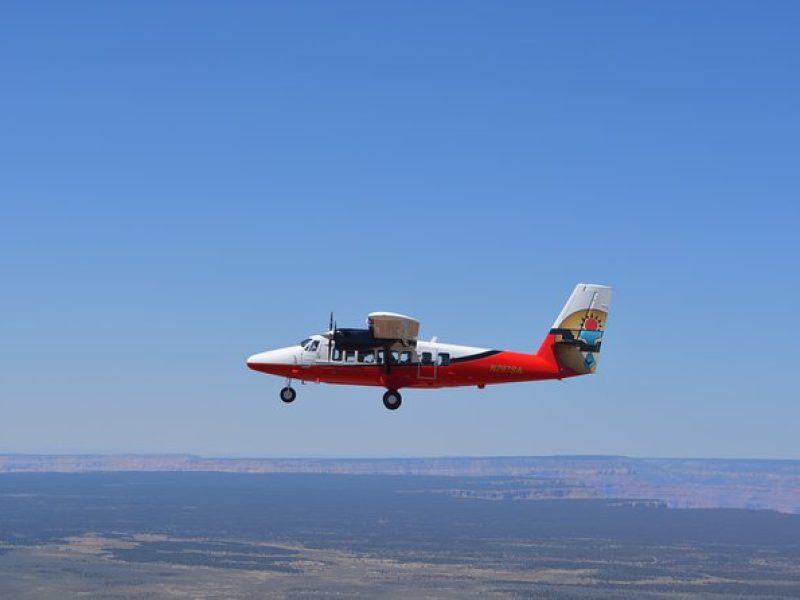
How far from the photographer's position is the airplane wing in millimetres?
68688

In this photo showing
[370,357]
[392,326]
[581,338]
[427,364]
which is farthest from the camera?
[581,338]

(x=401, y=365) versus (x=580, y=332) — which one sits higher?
(x=580, y=332)

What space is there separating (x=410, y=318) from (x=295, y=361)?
987 centimetres

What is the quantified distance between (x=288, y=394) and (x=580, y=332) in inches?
826

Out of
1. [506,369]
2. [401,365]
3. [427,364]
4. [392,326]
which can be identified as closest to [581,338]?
[506,369]

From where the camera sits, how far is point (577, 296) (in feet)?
256

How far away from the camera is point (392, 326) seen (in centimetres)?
6969

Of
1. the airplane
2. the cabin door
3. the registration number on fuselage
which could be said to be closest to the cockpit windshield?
the airplane

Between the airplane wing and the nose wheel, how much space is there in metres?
6.91

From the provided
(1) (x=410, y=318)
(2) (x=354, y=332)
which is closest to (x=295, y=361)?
(2) (x=354, y=332)

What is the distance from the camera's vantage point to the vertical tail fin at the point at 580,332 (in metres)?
76.8

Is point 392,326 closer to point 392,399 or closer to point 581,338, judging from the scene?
point 392,399

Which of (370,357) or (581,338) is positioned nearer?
(370,357)

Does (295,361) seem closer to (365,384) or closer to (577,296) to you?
(365,384)
